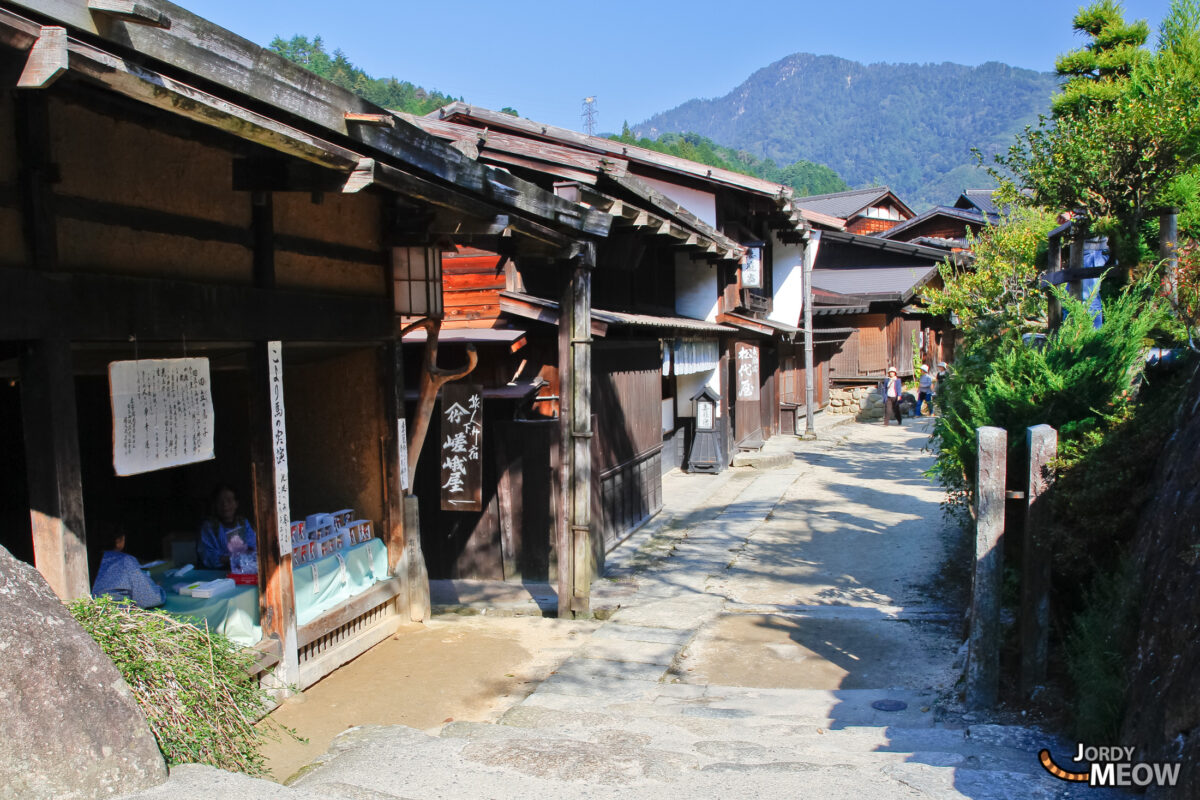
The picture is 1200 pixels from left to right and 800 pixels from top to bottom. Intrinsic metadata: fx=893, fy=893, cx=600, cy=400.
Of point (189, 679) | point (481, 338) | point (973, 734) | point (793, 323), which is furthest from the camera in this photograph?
point (793, 323)

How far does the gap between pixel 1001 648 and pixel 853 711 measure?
1.17 metres

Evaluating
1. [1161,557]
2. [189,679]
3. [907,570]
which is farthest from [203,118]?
[907,570]

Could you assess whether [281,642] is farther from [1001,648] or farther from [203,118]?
[1001,648]

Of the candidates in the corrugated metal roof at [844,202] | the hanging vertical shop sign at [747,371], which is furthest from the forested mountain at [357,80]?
the hanging vertical shop sign at [747,371]

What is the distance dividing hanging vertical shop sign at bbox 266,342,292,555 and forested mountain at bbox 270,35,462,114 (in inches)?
3350

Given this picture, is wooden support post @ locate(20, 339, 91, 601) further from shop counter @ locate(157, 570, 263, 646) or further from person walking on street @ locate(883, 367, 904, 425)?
person walking on street @ locate(883, 367, 904, 425)

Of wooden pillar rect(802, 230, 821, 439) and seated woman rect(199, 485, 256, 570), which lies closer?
seated woman rect(199, 485, 256, 570)

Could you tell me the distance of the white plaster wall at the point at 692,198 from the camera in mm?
18234

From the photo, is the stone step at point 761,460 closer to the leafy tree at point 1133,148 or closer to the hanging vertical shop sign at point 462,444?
the leafy tree at point 1133,148

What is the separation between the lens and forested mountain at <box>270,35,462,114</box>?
9425 cm

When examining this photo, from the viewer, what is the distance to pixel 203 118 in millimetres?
4344

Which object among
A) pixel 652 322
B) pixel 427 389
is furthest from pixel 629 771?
pixel 652 322

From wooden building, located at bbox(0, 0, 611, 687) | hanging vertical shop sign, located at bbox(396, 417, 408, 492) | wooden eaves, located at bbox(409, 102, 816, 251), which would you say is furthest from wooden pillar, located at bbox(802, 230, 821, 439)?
hanging vertical shop sign, located at bbox(396, 417, 408, 492)

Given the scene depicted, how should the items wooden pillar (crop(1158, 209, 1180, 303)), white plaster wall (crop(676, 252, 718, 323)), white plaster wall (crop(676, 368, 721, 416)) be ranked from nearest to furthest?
1. wooden pillar (crop(1158, 209, 1180, 303))
2. white plaster wall (crop(676, 252, 718, 323))
3. white plaster wall (crop(676, 368, 721, 416))
